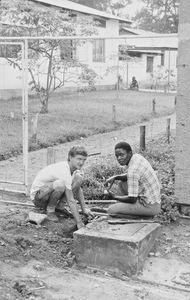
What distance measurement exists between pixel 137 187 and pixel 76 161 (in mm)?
817

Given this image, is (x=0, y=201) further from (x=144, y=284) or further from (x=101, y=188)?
(x=144, y=284)

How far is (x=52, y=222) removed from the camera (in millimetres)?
6574

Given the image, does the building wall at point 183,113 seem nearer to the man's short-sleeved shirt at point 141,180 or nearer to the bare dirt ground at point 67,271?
the bare dirt ground at point 67,271

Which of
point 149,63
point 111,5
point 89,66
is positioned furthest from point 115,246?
point 111,5

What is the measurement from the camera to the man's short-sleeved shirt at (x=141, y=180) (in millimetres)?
5984

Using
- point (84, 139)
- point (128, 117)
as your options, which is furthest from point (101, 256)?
point (128, 117)

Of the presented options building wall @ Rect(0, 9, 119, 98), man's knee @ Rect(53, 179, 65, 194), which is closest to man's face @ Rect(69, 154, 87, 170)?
man's knee @ Rect(53, 179, 65, 194)

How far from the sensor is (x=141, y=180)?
6145 mm

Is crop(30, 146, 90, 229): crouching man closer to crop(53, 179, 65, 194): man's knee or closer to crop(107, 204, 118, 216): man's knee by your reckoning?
crop(53, 179, 65, 194): man's knee

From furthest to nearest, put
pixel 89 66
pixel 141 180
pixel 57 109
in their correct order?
pixel 89 66, pixel 57 109, pixel 141 180

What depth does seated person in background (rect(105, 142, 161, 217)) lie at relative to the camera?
601cm

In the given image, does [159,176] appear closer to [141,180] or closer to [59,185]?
[141,180]

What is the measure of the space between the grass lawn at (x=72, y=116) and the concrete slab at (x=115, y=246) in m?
5.72

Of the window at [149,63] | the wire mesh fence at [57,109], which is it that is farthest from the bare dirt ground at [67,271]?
the window at [149,63]
